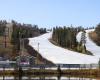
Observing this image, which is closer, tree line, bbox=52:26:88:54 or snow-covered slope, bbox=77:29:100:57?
snow-covered slope, bbox=77:29:100:57

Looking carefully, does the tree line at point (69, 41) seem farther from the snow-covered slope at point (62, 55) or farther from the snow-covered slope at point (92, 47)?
the snow-covered slope at point (62, 55)

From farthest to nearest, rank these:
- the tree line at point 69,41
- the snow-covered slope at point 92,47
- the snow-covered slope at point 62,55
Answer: the tree line at point 69,41, the snow-covered slope at point 92,47, the snow-covered slope at point 62,55

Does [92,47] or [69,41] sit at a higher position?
[69,41]

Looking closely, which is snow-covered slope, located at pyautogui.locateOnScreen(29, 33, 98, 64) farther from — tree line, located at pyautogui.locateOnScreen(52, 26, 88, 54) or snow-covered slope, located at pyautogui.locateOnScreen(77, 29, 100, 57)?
snow-covered slope, located at pyautogui.locateOnScreen(77, 29, 100, 57)

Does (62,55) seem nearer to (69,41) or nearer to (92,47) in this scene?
(69,41)

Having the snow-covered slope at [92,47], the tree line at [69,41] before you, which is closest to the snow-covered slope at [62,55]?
the tree line at [69,41]

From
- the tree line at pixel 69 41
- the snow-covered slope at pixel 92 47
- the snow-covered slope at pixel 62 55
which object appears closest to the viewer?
the snow-covered slope at pixel 62 55

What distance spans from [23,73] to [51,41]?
57058 millimetres

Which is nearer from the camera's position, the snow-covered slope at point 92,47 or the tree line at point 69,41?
the snow-covered slope at point 92,47

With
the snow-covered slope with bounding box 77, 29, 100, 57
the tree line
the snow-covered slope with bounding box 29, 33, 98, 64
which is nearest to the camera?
the snow-covered slope with bounding box 29, 33, 98, 64

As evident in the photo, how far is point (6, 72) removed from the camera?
226 feet

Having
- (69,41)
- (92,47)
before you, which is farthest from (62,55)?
(92,47)

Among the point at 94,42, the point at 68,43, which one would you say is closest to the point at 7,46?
the point at 68,43

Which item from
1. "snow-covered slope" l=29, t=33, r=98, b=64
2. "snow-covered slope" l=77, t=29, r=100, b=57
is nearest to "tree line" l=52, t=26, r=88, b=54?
"snow-covered slope" l=77, t=29, r=100, b=57
